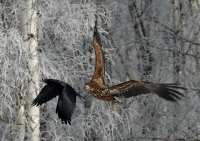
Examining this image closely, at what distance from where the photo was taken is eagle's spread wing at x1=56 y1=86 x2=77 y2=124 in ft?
21.7

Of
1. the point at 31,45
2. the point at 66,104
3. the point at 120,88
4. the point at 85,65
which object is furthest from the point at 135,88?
the point at 85,65

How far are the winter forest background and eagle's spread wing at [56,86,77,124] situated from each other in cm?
152

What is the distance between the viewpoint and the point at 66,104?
6668 millimetres

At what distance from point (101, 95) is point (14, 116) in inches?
152

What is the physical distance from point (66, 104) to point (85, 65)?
382 cm

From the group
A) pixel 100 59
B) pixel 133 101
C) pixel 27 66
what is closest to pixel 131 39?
pixel 133 101

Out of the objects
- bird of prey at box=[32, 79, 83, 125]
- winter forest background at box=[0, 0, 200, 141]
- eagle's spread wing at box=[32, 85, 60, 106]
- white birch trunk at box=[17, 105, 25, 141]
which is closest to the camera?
bird of prey at box=[32, 79, 83, 125]

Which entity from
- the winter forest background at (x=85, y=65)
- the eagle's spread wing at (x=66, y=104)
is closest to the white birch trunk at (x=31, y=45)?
the winter forest background at (x=85, y=65)

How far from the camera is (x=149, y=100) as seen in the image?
11.9m

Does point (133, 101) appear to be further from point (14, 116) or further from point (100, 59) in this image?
point (100, 59)

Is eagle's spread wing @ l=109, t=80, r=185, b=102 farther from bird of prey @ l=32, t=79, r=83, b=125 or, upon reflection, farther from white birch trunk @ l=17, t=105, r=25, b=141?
white birch trunk @ l=17, t=105, r=25, b=141

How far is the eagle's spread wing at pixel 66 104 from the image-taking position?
660 cm

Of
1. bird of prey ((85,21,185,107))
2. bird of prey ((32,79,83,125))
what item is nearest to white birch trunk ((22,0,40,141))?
bird of prey ((32,79,83,125))

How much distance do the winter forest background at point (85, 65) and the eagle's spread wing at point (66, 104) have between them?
4.99 ft
